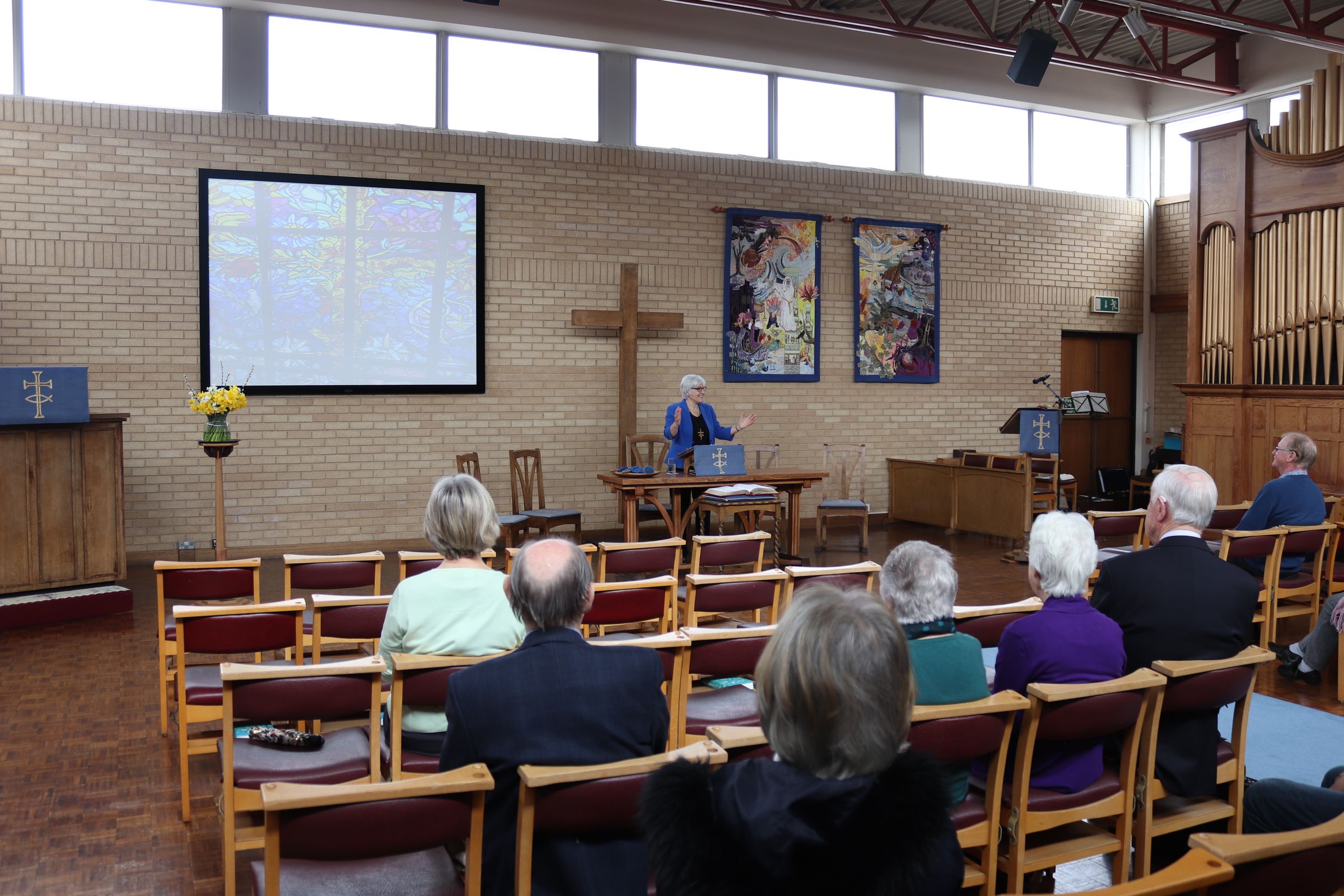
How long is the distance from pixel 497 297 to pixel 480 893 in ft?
25.4

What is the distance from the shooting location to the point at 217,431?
245 inches

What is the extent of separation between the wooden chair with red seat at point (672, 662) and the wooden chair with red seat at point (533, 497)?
5.38 metres

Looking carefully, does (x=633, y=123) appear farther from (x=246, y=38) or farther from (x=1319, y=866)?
(x=1319, y=866)

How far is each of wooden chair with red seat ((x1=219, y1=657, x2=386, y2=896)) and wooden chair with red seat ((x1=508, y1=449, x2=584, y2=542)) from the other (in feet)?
18.5

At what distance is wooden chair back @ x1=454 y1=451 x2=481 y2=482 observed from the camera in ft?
27.2

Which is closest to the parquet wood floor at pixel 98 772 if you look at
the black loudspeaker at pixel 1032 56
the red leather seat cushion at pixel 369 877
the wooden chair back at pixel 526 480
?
the red leather seat cushion at pixel 369 877

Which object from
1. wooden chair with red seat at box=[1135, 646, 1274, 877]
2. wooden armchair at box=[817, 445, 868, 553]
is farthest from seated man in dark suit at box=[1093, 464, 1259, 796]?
wooden armchair at box=[817, 445, 868, 553]

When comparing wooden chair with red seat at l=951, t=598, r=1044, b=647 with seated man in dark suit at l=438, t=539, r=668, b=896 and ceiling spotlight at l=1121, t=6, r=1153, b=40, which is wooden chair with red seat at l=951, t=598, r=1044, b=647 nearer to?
seated man in dark suit at l=438, t=539, r=668, b=896

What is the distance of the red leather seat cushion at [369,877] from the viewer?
2.12 meters

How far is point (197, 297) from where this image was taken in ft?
27.5

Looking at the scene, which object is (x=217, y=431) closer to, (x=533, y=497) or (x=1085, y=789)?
(x=533, y=497)

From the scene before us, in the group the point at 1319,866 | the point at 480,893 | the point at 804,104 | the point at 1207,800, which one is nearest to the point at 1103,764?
the point at 1207,800

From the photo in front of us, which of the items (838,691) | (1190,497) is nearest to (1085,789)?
(1190,497)

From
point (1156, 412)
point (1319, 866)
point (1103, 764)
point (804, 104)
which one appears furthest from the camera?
point (1156, 412)
